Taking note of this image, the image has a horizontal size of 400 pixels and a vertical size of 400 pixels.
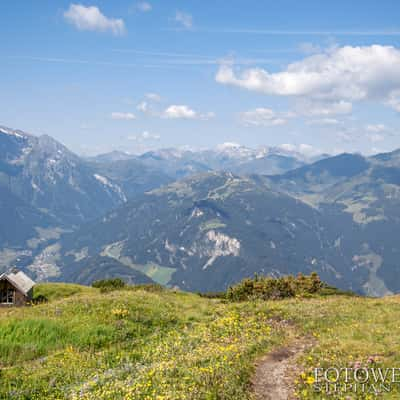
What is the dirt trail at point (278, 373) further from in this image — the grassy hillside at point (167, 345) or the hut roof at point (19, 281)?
the hut roof at point (19, 281)

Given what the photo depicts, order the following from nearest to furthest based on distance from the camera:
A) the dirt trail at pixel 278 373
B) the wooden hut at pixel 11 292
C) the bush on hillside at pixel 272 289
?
the dirt trail at pixel 278 373 < the bush on hillside at pixel 272 289 < the wooden hut at pixel 11 292

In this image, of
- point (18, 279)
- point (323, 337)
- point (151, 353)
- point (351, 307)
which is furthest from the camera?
point (18, 279)

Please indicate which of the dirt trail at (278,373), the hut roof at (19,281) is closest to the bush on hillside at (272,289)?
the dirt trail at (278,373)

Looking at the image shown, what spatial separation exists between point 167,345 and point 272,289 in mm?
26620

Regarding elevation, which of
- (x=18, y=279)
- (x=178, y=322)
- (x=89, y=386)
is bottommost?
(x=18, y=279)

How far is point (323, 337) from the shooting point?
76.0ft

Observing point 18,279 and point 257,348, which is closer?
point 257,348

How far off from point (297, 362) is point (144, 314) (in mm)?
14067

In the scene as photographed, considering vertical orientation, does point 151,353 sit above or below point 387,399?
below

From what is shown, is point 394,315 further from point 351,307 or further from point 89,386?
point 89,386

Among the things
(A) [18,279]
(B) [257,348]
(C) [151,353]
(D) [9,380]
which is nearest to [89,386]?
(D) [9,380]

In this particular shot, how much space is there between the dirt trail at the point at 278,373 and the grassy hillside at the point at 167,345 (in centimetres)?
46

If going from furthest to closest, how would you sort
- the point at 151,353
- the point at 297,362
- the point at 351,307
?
the point at 351,307 < the point at 151,353 < the point at 297,362

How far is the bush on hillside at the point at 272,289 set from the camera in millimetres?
44997
